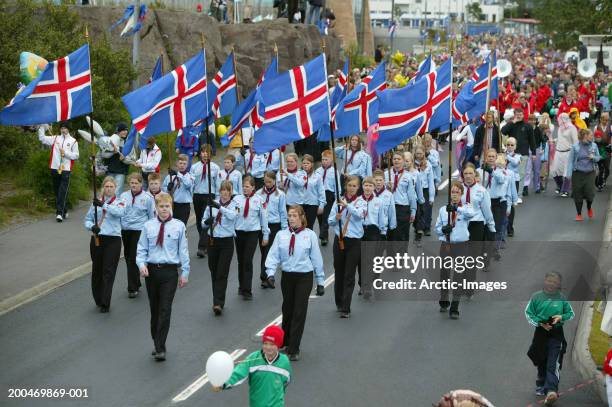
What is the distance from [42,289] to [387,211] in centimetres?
488

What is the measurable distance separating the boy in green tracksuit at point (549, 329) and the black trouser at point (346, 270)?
344 cm

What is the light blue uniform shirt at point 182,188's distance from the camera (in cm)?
1864

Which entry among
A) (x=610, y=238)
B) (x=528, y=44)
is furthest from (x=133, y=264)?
(x=528, y=44)

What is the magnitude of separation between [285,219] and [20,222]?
247 inches

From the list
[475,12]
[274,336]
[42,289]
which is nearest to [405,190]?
[42,289]

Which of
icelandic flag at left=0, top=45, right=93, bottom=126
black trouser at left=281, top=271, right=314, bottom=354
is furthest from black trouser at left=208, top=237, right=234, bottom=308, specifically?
icelandic flag at left=0, top=45, right=93, bottom=126

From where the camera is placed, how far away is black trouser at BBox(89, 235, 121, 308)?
15.7 meters

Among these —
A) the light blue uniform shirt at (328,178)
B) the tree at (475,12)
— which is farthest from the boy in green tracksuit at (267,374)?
the tree at (475,12)

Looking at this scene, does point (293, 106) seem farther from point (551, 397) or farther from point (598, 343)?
point (551, 397)

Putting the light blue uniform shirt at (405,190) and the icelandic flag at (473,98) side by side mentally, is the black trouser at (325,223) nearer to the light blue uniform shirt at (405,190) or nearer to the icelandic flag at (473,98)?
the light blue uniform shirt at (405,190)

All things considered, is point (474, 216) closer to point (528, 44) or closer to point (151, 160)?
point (151, 160)

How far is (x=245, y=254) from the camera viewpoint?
53.6ft

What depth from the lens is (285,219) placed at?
17.2 meters
